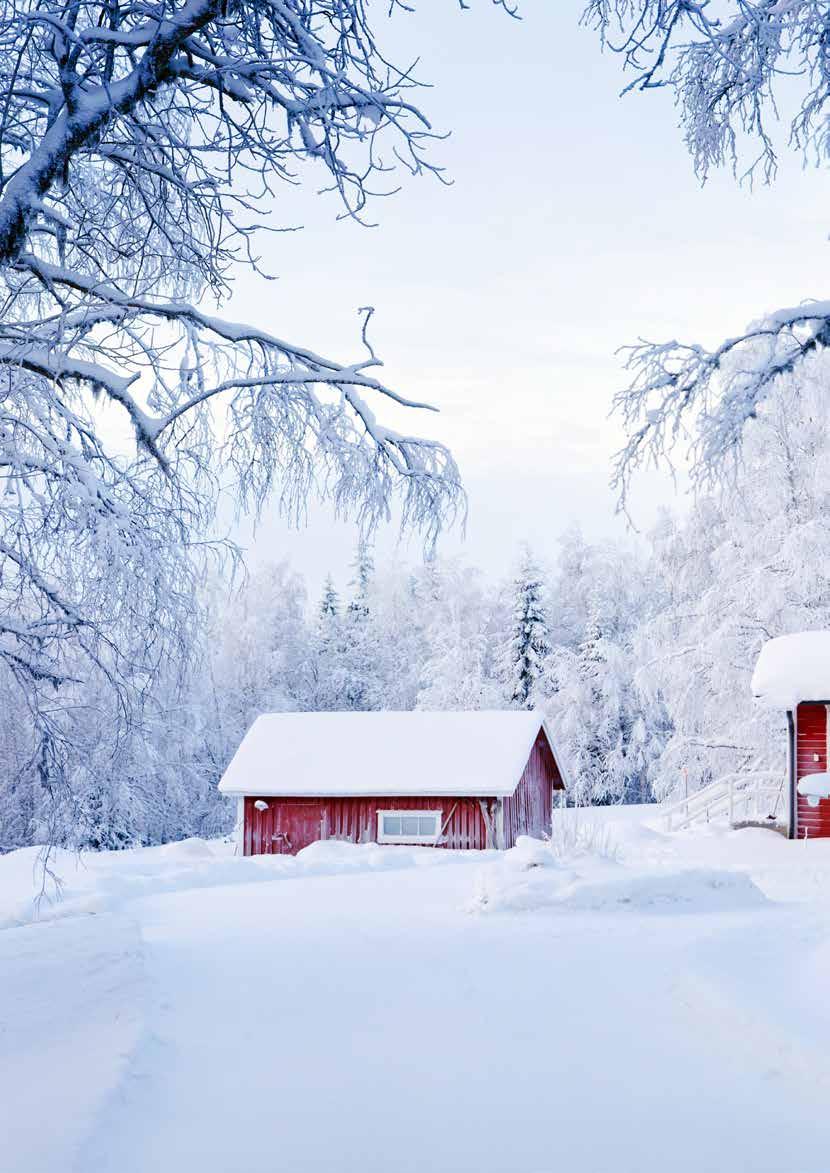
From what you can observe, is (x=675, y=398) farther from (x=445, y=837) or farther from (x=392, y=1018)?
(x=445, y=837)

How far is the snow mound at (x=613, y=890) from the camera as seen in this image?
34.7 ft

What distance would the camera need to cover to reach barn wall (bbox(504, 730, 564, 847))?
25.0 metres

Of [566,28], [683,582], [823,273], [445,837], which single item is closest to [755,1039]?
[823,273]

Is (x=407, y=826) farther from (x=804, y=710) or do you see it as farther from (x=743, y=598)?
(x=743, y=598)

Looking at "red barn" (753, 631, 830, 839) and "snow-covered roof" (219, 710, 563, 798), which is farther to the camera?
"snow-covered roof" (219, 710, 563, 798)

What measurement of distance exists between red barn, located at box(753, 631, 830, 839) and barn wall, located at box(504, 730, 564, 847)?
632cm

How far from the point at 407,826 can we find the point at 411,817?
0.73 ft

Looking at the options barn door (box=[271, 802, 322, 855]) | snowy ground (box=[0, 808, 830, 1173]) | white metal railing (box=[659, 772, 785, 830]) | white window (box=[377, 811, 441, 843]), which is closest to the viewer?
snowy ground (box=[0, 808, 830, 1173])

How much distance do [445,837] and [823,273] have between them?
62.0 ft

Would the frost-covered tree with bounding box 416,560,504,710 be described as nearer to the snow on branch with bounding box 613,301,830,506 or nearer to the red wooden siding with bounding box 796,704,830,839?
the red wooden siding with bounding box 796,704,830,839

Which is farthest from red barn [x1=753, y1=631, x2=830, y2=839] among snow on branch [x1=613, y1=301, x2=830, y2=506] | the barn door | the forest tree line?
snow on branch [x1=613, y1=301, x2=830, y2=506]

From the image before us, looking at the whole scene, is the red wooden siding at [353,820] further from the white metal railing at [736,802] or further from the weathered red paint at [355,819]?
the white metal railing at [736,802]

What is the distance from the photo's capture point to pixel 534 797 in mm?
27328

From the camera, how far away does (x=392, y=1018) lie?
666cm
